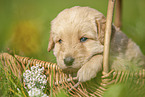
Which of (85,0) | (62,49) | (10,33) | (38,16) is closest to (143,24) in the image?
(85,0)

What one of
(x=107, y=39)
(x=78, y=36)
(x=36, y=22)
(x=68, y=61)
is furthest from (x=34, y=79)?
(x=36, y=22)

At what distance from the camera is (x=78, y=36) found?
2381 mm

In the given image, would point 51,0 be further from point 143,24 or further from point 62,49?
point 62,49

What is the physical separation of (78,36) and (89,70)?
1.63 feet

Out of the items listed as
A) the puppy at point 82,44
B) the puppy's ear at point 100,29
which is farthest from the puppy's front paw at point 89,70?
the puppy's ear at point 100,29

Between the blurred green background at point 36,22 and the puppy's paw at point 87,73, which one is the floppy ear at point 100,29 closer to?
the puppy's paw at point 87,73

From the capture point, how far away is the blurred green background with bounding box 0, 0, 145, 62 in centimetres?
446

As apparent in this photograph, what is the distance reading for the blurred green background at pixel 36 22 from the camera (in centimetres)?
446

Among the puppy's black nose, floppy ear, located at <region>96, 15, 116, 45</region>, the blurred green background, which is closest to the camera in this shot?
the puppy's black nose

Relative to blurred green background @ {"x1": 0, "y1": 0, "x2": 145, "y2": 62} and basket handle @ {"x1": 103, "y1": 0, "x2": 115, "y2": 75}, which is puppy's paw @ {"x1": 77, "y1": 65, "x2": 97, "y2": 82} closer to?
basket handle @ {"x1": 103, "y1": 0, "x2": 115, "y2": 75}

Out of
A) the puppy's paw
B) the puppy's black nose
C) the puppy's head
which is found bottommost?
the puppy's paw

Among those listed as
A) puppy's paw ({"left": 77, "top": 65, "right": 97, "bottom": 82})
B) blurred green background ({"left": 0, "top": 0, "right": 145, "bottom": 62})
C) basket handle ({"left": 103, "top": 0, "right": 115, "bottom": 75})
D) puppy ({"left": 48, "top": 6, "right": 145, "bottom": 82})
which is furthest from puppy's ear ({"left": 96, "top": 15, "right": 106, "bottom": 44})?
blurred green background ({"left": 0, "top": 0, "right": 145, "bottom": 62})

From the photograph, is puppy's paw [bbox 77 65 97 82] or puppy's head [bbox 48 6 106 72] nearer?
puppy's paw [bbox 77 65 97 82]

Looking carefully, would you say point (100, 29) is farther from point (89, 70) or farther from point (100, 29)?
point (89, 70)
